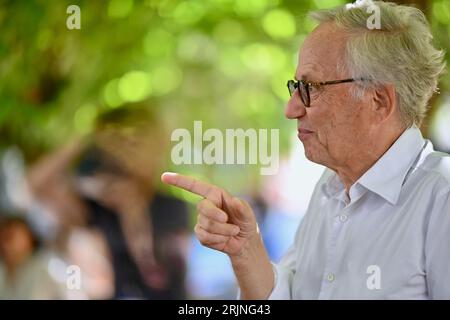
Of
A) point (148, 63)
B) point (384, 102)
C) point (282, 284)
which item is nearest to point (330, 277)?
point (282, 284)

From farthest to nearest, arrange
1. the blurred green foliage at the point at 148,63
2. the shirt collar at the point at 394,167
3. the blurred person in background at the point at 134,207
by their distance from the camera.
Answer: the blurred person in background at the point at 134,207 < the blurred green foliage at the point at 148,63 < the shirt collar at the point at 394,167

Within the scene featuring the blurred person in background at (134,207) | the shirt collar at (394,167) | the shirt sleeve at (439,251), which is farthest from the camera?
the blurred person in background at (134,207)

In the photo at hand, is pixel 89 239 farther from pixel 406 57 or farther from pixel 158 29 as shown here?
pixel 406 57

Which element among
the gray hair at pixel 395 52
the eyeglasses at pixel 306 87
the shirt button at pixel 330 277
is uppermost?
the gray hair at pixel 395 52

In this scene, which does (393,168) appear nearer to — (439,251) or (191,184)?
(439,251)

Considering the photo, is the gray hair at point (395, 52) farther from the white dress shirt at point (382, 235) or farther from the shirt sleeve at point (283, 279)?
the shirt sleeve at point (283, 279)

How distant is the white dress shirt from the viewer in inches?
45.6

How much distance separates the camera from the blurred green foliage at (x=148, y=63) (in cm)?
239

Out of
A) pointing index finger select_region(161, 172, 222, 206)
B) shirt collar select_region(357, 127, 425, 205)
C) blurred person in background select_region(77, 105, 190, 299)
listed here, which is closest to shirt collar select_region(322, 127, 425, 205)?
shirt collar select_region(357, 127, 425, 205)

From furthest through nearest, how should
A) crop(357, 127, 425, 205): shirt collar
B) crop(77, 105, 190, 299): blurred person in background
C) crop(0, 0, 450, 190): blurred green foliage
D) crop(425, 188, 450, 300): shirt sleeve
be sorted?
crop(77, 105, 190, 299): blurred person in background, crop(0, 0, 450, 190): blurred green foliage, crop(357, 127, 425, 205): shirt collar, crop(425, 188, 450, 300): shirt sleeve

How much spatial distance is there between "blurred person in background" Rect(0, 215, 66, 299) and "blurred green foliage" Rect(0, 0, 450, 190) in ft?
0.86

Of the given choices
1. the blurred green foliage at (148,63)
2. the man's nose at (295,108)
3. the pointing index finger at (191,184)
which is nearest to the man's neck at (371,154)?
the man's nose at (295,108)

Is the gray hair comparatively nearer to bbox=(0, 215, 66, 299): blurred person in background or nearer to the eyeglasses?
the eyeglasses

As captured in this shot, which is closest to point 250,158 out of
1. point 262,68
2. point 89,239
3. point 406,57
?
point 262,68
